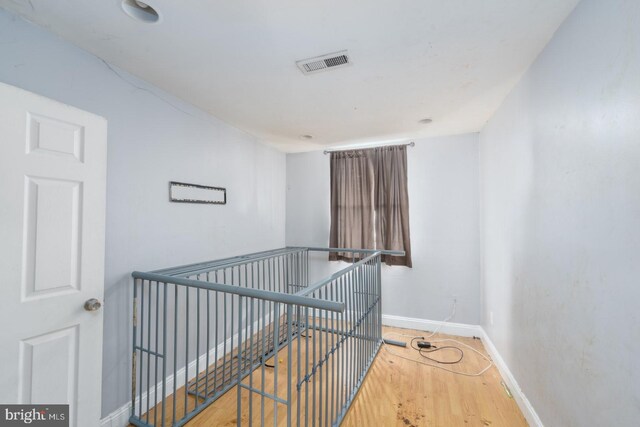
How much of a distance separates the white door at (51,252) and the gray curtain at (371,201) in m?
2.54

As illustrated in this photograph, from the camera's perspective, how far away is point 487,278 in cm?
279

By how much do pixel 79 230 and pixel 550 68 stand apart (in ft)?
8.90

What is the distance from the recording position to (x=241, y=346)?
1636 mm

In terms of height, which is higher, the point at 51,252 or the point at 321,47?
the point at 321,47

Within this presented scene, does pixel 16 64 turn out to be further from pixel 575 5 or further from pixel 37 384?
pixel 575 5

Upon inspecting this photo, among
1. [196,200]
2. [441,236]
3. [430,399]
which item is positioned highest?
[196,200]

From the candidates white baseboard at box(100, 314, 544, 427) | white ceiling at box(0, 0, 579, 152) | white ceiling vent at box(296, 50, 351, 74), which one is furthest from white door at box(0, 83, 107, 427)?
white ceiling vent at box(296, 50, 351, 74)

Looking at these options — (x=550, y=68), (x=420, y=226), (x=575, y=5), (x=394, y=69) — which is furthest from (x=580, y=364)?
(x=420, y=226)

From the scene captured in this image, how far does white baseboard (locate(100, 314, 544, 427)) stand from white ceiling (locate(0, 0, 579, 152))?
2128 mm

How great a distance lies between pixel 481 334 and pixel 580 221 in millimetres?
2237

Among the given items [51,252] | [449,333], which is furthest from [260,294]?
[449,333]

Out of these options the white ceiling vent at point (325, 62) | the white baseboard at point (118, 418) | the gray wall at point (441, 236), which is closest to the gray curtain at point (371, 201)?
the gray wall at point (441, 236)

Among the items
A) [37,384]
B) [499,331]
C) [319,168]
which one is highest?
[319,168]

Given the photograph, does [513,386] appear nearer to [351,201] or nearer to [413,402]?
[413,402]
